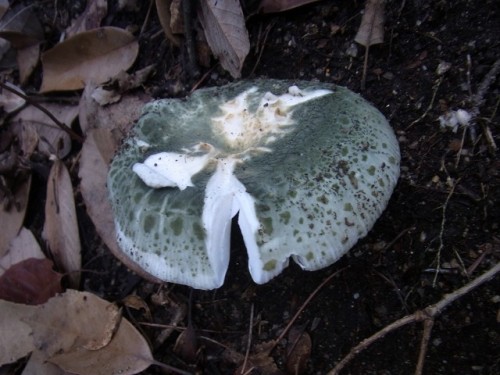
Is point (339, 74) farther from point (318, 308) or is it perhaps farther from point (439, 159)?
point (318, 308)

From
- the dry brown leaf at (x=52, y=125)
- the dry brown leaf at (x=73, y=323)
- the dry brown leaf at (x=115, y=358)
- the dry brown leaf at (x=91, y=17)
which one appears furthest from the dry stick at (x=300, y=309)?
the dry brown leaf at (x=91, y=17)

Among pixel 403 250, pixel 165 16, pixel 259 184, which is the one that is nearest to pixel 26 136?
pixel 165 16

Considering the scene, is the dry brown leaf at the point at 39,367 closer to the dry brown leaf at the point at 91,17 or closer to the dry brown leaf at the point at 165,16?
the dry brown leaf at the point at 165,16

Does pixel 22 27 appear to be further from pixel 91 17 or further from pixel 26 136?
pixel 26 136

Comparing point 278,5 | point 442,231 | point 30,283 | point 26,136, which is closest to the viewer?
point 442,231

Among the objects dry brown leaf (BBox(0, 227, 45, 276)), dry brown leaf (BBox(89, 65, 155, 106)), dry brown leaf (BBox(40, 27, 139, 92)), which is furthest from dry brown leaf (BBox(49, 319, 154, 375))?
dry brown leaf (BBox(40, 27, 139, 92))

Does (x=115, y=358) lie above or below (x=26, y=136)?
below

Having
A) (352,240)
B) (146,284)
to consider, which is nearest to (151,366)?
(146,284)
